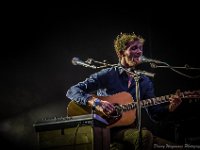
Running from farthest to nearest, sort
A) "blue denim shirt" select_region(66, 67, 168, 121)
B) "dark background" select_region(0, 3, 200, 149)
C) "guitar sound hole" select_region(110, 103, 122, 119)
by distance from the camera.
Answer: "dark background" select_region(0, 3, 200, 149) < "blue denim shirt" select_region(66, 67, 168, 121) < "guitar sound hole" select_region(110, 103, 122, 119)

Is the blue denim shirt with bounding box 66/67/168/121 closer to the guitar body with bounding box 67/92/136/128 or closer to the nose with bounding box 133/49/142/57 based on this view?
the guitar body with bounding box 67/92/136/128

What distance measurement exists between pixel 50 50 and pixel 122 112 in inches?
87.7

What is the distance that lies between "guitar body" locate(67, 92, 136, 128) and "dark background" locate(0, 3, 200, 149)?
133cm

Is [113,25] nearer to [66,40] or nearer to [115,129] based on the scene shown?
[66,40]

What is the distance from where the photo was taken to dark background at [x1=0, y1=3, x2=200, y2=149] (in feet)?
20.6

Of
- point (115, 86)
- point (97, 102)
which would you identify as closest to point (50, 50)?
point (115, 86)

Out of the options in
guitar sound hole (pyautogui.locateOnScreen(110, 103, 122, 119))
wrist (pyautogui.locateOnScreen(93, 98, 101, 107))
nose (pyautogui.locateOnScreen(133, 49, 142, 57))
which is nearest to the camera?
wrist (pyautogui.locateOnScreen(93, 98, 101, 107))

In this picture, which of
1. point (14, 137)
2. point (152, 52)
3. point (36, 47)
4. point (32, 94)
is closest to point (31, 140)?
point (14, 137)

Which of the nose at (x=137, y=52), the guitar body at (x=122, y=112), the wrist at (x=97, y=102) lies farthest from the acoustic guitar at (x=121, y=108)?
the nose at (x=137, y=52)

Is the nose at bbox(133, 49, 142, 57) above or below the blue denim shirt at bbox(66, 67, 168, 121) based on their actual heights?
above

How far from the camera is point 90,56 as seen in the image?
6.48m

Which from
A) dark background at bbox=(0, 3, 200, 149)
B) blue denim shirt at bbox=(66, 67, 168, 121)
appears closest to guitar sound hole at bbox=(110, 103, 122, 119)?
blue denim shirt at bbox=(66, 67, 168, 121)

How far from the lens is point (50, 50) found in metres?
6.50

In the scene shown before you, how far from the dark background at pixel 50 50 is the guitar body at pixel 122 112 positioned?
133 cm
